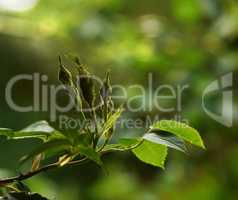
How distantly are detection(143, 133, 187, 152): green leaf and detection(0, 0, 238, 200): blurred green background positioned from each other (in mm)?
866

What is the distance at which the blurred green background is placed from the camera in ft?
4.82

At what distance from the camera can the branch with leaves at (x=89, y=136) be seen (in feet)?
1.38

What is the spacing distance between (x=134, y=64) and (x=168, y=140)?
3.63ft

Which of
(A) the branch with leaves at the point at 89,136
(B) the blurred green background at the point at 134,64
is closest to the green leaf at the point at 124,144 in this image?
(A) the branch with leaves at the point at 89,136

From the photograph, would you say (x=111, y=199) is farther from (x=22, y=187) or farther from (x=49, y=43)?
(x=22, y=187)

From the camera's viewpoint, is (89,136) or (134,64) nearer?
(89,136)

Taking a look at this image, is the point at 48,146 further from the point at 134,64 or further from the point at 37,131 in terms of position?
the point at 134,64

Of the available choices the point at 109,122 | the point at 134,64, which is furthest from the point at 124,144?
the point at 134,64

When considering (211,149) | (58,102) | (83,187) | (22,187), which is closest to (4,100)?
(58,102)

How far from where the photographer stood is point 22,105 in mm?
1911

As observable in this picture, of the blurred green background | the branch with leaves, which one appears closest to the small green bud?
the branch with leaves

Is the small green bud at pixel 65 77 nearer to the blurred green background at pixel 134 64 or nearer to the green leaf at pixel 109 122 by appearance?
the green leaf at pixel 109 122

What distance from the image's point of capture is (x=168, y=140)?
47 cm

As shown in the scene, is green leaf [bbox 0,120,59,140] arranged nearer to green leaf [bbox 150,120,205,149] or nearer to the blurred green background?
green leaf [bbox 150,120,205,149]
